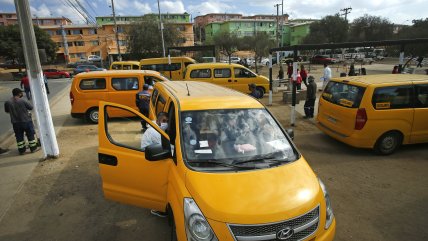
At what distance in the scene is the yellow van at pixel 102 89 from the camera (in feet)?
33.4

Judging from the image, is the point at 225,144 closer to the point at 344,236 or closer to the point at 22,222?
the point at 344,236

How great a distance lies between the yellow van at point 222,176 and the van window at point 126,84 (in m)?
6.54

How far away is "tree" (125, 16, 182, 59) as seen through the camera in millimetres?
42562

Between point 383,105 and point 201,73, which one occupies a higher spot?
point 201,73

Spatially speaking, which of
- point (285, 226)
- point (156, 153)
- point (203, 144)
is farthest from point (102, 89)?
point (285, 226)

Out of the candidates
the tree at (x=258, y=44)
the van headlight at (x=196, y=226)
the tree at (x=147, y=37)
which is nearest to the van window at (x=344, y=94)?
the van headlight at (x=196, y=226)

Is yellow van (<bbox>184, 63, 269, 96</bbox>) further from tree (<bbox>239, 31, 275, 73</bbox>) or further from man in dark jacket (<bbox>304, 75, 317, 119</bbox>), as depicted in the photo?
tree (<bbox>239, 31, 275, 73</bbox>)

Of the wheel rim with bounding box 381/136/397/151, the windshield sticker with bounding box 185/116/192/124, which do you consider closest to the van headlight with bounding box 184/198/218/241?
the windshield sticker with bounding box 185/116/192/124

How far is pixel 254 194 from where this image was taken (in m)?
2.78

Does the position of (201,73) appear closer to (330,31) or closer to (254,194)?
(254,194)

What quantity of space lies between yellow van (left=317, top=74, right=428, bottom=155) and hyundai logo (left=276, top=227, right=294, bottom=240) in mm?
4555

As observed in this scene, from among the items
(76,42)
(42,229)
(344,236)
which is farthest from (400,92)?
(76,42)

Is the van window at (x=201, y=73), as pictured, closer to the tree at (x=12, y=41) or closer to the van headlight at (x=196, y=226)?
the van headlight at (x=196, y=226)

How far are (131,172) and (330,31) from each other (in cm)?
6049
